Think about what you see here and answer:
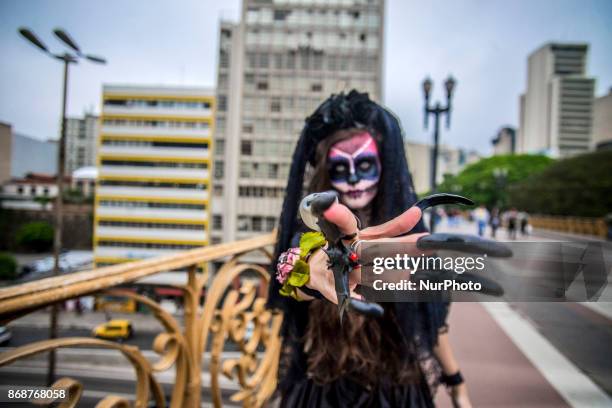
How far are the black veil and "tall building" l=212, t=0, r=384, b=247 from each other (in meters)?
21.3

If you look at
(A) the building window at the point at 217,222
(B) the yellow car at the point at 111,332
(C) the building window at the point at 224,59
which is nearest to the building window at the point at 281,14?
(C) the building window at the point at 224,59

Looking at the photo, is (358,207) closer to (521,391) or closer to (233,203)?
(521,391)

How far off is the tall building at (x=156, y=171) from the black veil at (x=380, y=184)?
2442 centimetres

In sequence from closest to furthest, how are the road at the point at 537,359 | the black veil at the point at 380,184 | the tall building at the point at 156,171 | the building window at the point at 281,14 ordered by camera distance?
the road at the point at 537,359 < the black veil at the point at 380,184 < the tall building at the point at 156,171 < the building window at the point at 281,14

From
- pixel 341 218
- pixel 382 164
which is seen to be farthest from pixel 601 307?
pixel 382 164

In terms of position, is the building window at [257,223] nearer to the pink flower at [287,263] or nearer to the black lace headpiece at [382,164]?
the black lace headpiece at [382,164]

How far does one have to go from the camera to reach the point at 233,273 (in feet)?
4.29

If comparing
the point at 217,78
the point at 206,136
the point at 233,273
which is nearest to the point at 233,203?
the point at 206,136

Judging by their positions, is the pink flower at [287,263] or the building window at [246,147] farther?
the building window at [246,147]

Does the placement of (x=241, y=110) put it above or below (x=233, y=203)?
above

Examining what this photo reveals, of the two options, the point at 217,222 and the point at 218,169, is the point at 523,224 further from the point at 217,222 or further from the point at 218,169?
the point at 218,169

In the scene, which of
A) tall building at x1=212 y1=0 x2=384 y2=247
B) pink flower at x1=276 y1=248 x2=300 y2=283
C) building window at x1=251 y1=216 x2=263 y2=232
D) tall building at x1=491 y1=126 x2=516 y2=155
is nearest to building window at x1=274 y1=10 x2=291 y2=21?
tall building at x1=212 y1=0 x2=384 y2=247

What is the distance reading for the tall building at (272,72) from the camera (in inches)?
911

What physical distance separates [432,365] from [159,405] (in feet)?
3.04
